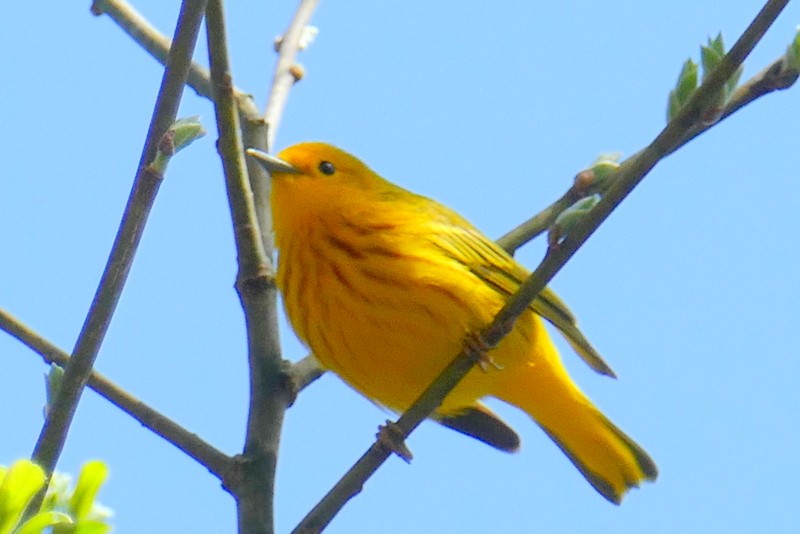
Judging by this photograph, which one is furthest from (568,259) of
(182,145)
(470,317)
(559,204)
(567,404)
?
(567,404)

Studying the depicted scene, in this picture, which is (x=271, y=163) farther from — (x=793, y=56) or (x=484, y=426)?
(x=793, y=56)

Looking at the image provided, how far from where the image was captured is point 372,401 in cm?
405

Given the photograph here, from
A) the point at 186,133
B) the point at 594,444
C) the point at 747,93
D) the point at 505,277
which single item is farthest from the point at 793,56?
the point at 594,444

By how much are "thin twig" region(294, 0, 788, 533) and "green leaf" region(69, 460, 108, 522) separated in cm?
92

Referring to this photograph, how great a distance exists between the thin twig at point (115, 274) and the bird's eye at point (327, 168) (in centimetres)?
224

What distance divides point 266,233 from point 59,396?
6.35 ft

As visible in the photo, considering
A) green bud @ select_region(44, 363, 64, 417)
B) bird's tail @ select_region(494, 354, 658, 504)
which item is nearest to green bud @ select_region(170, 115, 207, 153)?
green bud @ select_region(44, 363, 64, 417)

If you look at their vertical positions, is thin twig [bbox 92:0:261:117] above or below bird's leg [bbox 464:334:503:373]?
above

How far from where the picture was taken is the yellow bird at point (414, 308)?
3.62 meters

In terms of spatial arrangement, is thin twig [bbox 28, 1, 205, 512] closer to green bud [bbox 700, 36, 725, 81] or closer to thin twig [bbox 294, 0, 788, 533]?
thin twig [bbox 294, 0, 788, 533]

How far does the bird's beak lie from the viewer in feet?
12.5

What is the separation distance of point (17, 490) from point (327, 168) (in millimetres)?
2972

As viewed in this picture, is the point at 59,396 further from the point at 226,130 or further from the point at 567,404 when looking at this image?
the point at 567,404

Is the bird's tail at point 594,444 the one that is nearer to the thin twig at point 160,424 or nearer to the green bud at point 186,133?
the thin twig at point 160,424
